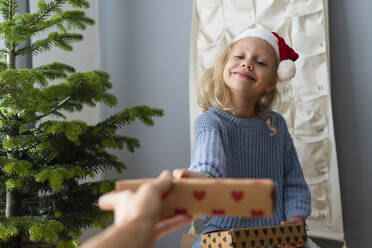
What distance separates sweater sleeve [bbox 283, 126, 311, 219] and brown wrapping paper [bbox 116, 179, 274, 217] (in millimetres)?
737

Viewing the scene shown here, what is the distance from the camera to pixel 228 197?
458 millimetres

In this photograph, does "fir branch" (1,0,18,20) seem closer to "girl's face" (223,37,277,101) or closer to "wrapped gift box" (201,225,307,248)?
"girl's face" (223,37,277,101)

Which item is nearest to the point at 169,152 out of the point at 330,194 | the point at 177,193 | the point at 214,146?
the point at 330,194

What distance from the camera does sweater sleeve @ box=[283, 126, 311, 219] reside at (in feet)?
3.79

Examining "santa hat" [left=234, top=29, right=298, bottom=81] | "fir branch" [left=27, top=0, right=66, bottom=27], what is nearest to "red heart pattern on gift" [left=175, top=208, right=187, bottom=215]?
"santa hat" [left=234, top=29, right=298, bottom=81]

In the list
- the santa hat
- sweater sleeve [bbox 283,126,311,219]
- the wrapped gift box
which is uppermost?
the santa hat

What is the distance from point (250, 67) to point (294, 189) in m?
0.44

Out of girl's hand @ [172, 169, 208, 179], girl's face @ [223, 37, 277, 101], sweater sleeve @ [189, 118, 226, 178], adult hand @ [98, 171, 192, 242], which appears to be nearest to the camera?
adult hand @ [98, 171, 192, 242]

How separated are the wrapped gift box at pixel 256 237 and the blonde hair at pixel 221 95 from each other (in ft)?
1.18

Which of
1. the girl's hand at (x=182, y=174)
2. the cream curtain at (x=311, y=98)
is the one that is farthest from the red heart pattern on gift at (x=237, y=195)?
the cream curtain at (x=311, y=98)

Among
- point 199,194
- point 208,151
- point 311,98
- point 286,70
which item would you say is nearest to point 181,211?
point 199,194

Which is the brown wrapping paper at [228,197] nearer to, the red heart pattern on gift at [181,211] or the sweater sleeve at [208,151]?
the red heart pattern on gift at [181,211]

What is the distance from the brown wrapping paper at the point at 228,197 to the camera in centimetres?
46

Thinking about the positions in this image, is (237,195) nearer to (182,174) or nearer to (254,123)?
(182,174)
